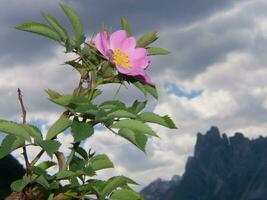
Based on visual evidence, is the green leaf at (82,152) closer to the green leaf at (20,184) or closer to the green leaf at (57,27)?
the green leaf at (20,184)

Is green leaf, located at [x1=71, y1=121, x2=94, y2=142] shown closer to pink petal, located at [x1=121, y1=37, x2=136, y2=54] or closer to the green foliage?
the green foliage

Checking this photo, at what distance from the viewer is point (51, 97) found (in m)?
2.25

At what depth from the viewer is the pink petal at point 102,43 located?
230 cm

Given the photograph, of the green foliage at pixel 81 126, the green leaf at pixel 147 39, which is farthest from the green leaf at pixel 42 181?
the green leaf at pixel 147 39

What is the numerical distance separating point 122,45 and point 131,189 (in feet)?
2.17

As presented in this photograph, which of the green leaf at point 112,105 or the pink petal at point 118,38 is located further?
the pink petal at point 118,38

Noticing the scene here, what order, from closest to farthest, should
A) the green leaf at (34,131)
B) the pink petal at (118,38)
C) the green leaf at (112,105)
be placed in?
the green leaf at (34,131)
the green leaf at (112,105)
the pink petal at (118,38)

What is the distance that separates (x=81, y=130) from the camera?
2.07 m

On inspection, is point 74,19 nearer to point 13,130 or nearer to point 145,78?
point 145,78

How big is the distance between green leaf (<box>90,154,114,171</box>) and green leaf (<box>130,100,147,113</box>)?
0.27 metres

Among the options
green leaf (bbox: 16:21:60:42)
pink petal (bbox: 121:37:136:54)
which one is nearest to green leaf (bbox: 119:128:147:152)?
pink petal (bbox: 121:37:136:54)

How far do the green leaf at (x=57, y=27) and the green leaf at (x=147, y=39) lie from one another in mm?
381

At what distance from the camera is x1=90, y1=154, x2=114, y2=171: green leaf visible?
7.98 feet

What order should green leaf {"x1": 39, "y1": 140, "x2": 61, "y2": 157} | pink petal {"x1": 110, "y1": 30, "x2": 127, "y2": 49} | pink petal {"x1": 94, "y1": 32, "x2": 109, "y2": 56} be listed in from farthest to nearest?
pink petal {"x1": 110, "y1": 30, "x2": 127, "y2": 49}, pink petal {"x1": 94, "y1": 32, "x2": 109, "y2": 56}, green leaf {"x1": 39, "y1": 140, "x2": 61, "y2": 157}
